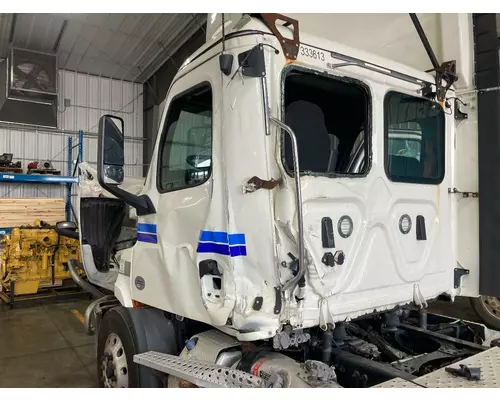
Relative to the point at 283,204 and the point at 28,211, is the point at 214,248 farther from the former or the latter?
the point at 28,211

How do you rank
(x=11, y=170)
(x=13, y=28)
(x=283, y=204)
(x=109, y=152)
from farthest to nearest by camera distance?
1. (x=11, y=170)
2. (x=13, y=28)
3. (x=109, y=152)
4. (x=283, y=204)

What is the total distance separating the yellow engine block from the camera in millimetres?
7785

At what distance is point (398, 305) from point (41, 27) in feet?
34.7

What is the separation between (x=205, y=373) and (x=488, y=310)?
421 centimetres

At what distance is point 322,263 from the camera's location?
2238mm

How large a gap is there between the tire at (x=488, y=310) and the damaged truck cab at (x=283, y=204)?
2534 millimetres

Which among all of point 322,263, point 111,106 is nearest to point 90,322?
point 322,263

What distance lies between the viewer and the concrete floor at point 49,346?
459cm

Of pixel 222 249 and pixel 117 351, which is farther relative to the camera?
pixel 117 351

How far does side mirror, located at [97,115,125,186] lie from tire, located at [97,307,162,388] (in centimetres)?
104

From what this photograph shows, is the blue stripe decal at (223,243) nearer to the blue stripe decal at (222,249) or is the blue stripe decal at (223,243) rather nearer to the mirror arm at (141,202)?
the blue stripe decal at (222,249)

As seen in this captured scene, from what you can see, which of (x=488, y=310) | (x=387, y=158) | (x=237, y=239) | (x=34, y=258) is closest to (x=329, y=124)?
(x=387, y=158)

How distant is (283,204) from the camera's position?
215 cm

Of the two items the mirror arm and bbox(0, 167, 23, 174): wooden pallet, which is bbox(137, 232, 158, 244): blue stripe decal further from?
bbox(0, 167, 23, 174): wooden pallet
